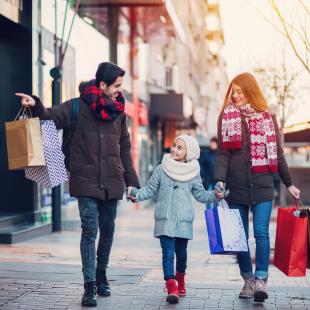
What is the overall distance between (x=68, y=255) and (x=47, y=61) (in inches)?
201

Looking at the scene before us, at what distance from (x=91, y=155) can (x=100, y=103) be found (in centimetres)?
41

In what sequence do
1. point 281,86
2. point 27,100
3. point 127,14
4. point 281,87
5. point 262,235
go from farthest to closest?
point 281,86
point 281,87
point 127,14
point 262,235
point 27,100

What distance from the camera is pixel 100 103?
688 cm

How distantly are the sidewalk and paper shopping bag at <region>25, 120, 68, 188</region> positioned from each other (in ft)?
3.12

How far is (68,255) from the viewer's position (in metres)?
10.6

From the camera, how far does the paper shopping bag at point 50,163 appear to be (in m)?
6.93

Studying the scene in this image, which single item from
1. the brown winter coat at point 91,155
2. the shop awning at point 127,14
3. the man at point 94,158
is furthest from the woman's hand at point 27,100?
the shop awning at point 127,14

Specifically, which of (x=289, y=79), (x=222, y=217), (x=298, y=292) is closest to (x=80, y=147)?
(x=222, y=217)

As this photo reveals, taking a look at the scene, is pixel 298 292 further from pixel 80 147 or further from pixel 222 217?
pixel 80 147

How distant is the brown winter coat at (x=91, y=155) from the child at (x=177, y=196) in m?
0.26

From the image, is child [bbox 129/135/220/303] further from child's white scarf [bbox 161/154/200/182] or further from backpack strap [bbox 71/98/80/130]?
backpack strap [bbox 71/98/80/130]

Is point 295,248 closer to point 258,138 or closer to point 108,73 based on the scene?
point 258,138

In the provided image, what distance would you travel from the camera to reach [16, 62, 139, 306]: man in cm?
686

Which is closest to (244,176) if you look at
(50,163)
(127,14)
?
(50,163)
